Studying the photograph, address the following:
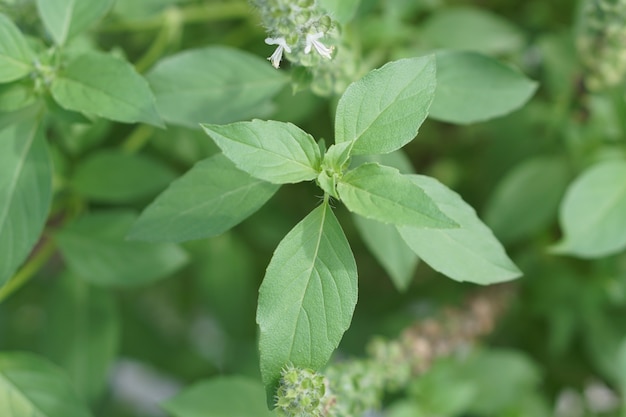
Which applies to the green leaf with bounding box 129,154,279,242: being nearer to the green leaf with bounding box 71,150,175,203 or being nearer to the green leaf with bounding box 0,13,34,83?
the green leaf with bounding box 0,13,34,83

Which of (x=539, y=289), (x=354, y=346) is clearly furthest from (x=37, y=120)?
(x=539, y=289)

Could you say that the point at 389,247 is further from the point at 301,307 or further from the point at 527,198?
the point at 527,198

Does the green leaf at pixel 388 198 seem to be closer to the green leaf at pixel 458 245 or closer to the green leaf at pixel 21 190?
the green leaf at pixel 458 245

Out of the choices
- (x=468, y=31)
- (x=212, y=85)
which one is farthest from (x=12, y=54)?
(x=468, y=31)

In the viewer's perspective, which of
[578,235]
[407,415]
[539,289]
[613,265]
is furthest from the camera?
[539,289]

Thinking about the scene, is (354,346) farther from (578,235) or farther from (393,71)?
(393,71)

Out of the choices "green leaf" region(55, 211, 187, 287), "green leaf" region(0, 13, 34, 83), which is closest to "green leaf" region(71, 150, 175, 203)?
"green leaf" region(55, 211, 187, 287)

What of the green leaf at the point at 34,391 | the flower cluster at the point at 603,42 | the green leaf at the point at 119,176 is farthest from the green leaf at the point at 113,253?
the flower cluster at the point at 603,42
